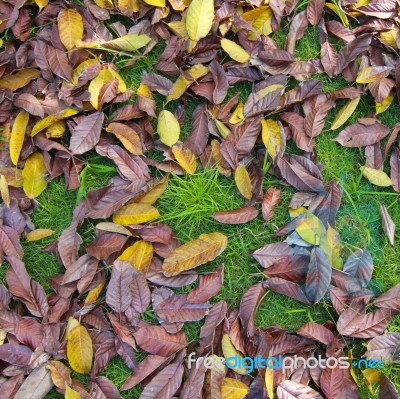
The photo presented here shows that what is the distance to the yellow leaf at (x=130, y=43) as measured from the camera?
2.14 m

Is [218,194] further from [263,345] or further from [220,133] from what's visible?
A: [263,345]

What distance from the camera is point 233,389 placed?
180cm

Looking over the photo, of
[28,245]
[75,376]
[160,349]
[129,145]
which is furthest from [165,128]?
[75,376]

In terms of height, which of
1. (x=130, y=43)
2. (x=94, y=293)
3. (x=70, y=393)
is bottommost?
(x=70, y=393)

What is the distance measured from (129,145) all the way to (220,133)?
346mm

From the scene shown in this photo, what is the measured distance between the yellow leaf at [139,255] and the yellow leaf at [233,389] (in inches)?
18.6

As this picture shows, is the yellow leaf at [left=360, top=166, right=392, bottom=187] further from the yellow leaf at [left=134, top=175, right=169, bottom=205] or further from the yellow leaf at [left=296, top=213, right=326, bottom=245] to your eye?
the yellow leaf at [left=134, top=175, right=169, bottom=205]

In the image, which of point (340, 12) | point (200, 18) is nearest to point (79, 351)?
point (200, 18)

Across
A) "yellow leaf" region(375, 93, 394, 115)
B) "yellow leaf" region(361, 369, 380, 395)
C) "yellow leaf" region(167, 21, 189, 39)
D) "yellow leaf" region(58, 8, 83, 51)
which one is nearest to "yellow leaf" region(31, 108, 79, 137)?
"yellow leaf" region(58, 8, 83, 51)

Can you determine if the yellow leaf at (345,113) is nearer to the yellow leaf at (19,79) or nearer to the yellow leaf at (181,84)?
the yellow leaf at (181,84)

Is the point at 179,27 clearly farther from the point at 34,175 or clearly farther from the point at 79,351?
the point at 79,351

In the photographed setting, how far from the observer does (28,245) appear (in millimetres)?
2041

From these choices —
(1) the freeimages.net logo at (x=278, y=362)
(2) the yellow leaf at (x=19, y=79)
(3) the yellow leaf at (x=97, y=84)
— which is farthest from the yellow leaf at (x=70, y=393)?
(2) the yellow leaf at (x=19, y=79)

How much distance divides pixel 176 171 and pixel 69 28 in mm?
700
